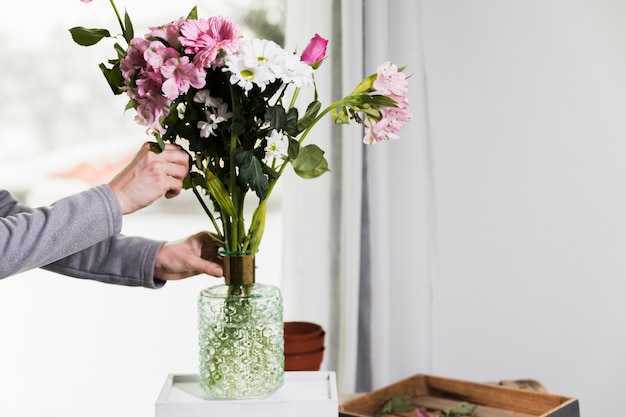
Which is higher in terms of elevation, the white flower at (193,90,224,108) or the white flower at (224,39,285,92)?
the white flower at (224,39,285,92)

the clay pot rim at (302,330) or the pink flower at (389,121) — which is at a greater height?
the pink flower at (389,121)

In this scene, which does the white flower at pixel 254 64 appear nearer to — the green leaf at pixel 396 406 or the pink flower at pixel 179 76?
the pink flower at pixel 179 76

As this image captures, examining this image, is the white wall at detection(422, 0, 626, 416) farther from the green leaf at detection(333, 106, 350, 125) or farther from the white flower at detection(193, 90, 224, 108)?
the white flower at detection(193, 90, 224, 108)

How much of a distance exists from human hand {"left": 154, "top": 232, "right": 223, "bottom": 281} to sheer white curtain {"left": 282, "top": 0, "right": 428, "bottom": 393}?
90cm

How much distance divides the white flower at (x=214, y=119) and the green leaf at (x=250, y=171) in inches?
1.8

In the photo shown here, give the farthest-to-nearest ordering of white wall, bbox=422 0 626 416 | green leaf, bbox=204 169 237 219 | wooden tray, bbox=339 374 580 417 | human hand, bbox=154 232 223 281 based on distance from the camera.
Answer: white wall, bbox=422 0 626 416
wooden tray, bbox=339 374 580 417
human hand, bbox=154 232 223 281
green leaf, bbox=204 169 237 219

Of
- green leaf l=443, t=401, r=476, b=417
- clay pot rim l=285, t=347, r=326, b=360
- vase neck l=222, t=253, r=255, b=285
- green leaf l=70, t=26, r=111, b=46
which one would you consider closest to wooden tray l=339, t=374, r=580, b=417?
green leaf l=443, t=401, r=476, b=417

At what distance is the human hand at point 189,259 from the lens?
4.00ft

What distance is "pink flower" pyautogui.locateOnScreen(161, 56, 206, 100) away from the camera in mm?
937

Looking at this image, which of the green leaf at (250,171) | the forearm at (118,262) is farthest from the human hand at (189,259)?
the green leaf at (250,171)

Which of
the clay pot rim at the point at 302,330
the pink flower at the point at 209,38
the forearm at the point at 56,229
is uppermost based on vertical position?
the pink flower at the point at 209,38

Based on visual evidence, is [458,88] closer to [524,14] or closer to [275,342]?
[524,14]

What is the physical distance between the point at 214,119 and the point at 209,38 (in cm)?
11

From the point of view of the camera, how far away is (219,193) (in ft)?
3.42
